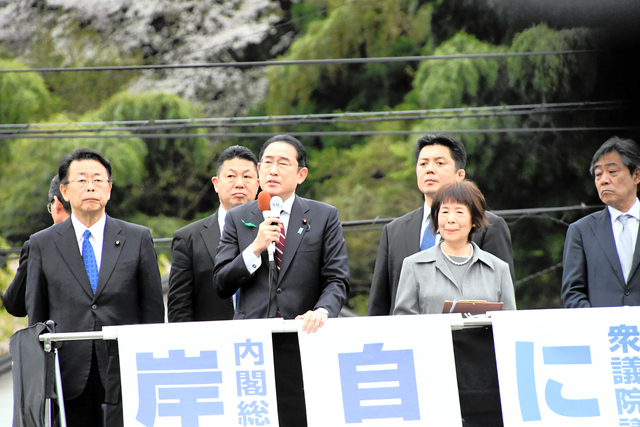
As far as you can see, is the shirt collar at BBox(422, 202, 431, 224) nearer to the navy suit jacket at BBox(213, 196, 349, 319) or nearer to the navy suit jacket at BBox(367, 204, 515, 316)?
the navy suit jacket at BBox(367, 204, 515, 316)

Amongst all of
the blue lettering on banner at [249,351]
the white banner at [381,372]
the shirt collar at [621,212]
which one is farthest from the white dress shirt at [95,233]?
Answer: the shirt collar at [621,212]

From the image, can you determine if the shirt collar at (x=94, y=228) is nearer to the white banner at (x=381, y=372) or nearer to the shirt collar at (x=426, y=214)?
the white banner at (x=381, y=372)

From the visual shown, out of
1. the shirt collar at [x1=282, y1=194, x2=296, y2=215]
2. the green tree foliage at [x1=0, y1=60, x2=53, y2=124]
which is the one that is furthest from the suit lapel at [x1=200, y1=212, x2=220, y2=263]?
the green tree foliage at [x1=0, y1=60, x2=53, y2=124]

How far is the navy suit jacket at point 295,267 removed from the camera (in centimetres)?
348

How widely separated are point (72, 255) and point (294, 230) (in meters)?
1.12

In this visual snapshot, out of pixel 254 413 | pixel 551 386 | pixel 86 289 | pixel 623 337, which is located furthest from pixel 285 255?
pixel 623 337

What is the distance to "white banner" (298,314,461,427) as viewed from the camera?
3129 millimetres

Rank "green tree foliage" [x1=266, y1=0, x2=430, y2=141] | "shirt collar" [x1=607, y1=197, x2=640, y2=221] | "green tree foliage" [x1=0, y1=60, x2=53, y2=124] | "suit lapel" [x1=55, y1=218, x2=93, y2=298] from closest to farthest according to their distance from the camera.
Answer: "suit lapel" [x1=55, y1=218, x2=93, y2=298] < "shirt collar" [x1=607, y1=197, x2=640, y2=221] < "green tree foliage" [x1=0, y1=60, x2=53, y2=124] < "green tree foliage" [x1=266, y1=0, x2=430, y2=141]

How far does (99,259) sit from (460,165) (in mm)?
2036

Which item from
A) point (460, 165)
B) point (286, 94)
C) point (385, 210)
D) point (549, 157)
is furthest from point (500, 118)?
point (460, 165)

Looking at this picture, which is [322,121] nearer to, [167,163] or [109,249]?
[109,249]

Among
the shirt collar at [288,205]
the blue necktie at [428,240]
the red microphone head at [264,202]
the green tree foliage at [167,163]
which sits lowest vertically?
the blue necktie at [428,240]

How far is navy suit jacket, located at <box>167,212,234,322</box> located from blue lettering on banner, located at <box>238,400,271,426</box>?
3.62 ft

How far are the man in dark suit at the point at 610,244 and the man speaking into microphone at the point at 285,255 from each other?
127 cm
